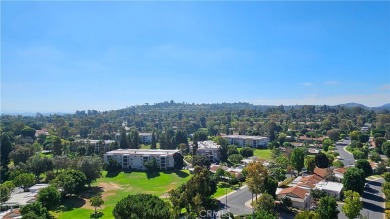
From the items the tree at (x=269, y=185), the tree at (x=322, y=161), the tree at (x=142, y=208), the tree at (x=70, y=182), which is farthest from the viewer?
the tree at (x=322, y=161)

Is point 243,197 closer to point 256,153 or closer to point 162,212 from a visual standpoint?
point 162,212

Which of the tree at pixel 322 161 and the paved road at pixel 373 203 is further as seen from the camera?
the tree at pixel 322 161

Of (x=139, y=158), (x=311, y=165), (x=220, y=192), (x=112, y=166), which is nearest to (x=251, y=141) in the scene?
(x=311, y=165)

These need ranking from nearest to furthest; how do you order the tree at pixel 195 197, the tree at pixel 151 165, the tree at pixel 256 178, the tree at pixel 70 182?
the tree at pixel 195 197 < the tree at pixel 256 178 < the tree at pixel 70 182 < the tree at pixel 151 165

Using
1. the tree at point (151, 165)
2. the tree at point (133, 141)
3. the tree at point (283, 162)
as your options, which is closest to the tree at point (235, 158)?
the tree at point (283, 162)

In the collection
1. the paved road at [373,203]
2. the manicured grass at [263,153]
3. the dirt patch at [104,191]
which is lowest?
the dirt patch at [104,191]

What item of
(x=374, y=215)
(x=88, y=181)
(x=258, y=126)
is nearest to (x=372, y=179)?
(x=374, y=215)

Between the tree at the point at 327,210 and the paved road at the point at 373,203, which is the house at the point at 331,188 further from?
the tree at the point at 327,210
